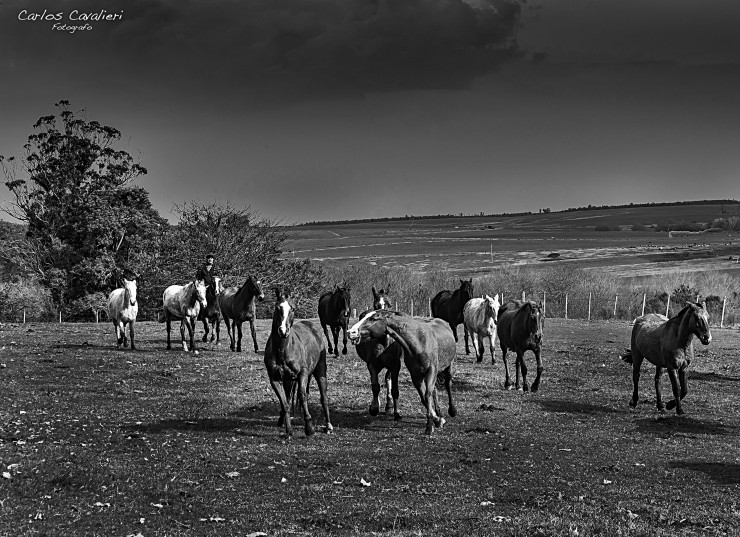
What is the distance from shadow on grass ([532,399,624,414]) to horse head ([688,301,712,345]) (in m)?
2.88

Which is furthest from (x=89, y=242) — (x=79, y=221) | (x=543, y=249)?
(x=543, y=249)

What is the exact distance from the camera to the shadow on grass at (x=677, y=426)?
17891 millimetres

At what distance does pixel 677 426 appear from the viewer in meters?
18.4

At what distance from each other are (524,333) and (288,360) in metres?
9.32

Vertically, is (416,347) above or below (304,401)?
above

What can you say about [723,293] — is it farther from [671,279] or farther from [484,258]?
[484,258]

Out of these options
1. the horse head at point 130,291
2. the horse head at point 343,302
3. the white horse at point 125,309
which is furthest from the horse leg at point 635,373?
the horse head at point 130,291

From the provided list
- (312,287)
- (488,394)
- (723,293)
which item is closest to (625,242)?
(723,293)

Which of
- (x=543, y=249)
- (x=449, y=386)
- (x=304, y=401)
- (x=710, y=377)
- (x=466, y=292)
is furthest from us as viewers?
(x=543, y=249)

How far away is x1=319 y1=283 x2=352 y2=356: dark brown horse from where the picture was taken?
94.3 feet

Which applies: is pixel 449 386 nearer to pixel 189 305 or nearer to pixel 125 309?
pixel 189 305

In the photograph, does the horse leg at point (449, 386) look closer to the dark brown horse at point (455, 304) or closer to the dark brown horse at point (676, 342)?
the dark brown horse at point (676, 342)

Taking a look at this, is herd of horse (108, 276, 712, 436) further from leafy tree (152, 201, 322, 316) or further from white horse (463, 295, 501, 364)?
leafy tree (152, 201, 322, 316)

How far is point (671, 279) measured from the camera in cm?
7756
